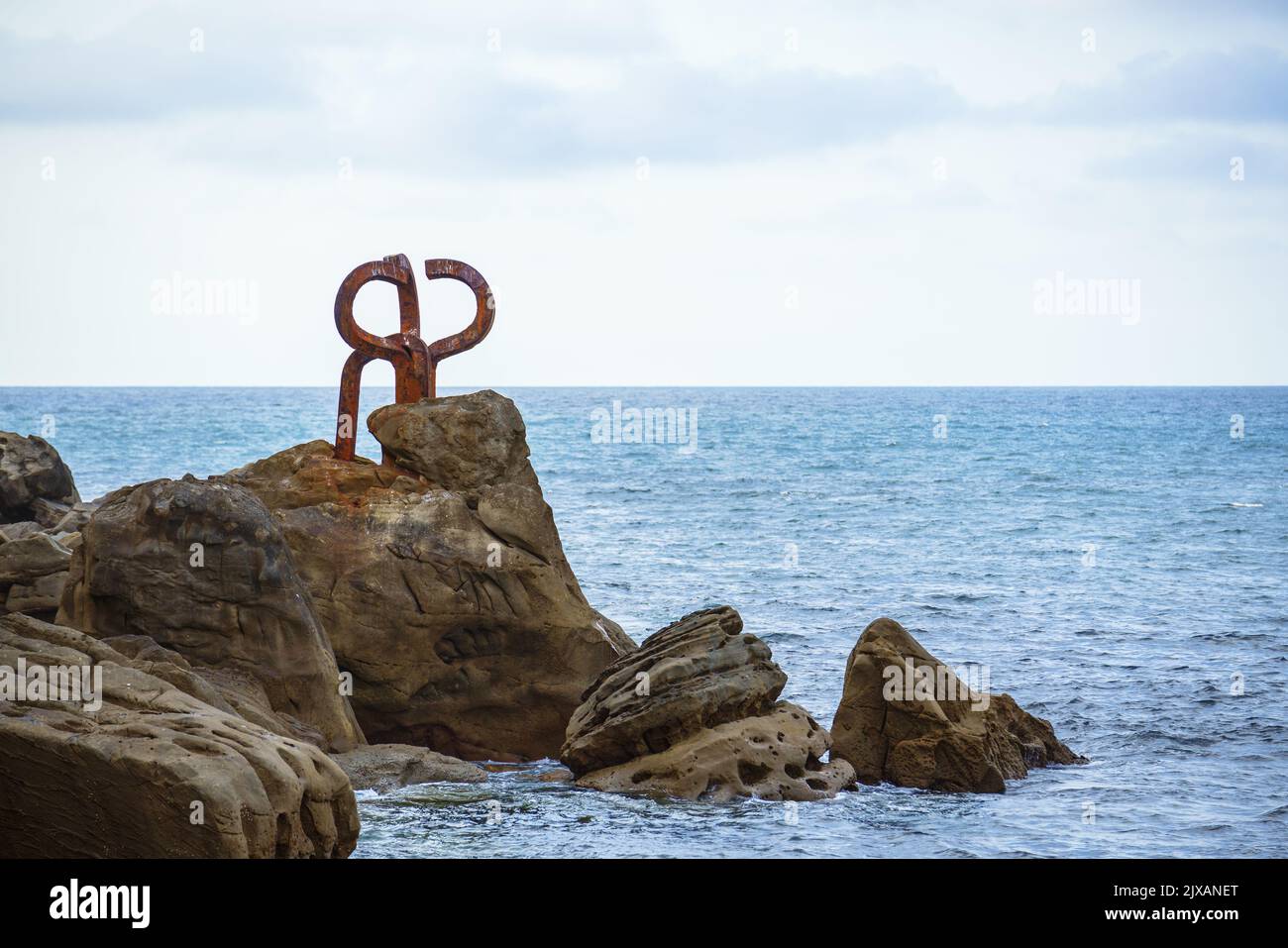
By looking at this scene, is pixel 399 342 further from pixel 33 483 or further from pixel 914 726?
pixel 33 483

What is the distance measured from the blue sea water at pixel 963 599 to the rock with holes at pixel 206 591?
1.34 metres

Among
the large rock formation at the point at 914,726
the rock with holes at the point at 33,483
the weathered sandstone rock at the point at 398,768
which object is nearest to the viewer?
the weathered sandstone rock at the point at 398,768

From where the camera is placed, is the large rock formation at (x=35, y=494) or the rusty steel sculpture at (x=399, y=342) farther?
the large rock formation at (x=35, y=494)

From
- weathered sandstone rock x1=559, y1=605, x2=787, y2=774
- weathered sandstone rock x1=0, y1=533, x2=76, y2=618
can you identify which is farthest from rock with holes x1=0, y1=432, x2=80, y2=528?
weathered sandstone rock x1=559, y1=605, x2=787, y2=774

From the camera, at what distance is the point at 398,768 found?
41.4ft

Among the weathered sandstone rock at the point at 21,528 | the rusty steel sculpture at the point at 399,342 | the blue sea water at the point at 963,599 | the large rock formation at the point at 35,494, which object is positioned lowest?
the blue sea water at the point at 963,599

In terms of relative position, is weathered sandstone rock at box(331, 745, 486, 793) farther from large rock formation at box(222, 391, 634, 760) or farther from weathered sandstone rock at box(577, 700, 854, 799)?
large rock formation at box(222, 391, 634, 760)

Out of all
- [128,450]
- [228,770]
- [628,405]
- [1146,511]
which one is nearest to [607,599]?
[228,770]

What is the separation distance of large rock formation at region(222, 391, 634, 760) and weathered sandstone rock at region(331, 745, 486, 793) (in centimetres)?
123

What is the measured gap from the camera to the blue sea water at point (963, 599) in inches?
479

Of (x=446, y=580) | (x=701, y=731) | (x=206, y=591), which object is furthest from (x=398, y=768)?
(x=701, y=731)

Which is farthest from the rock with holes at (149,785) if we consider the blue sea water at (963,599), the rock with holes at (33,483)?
the rock with holes at (33,483)

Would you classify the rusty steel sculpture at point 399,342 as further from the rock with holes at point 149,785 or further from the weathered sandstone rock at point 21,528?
the rock with holes at point 149,785
